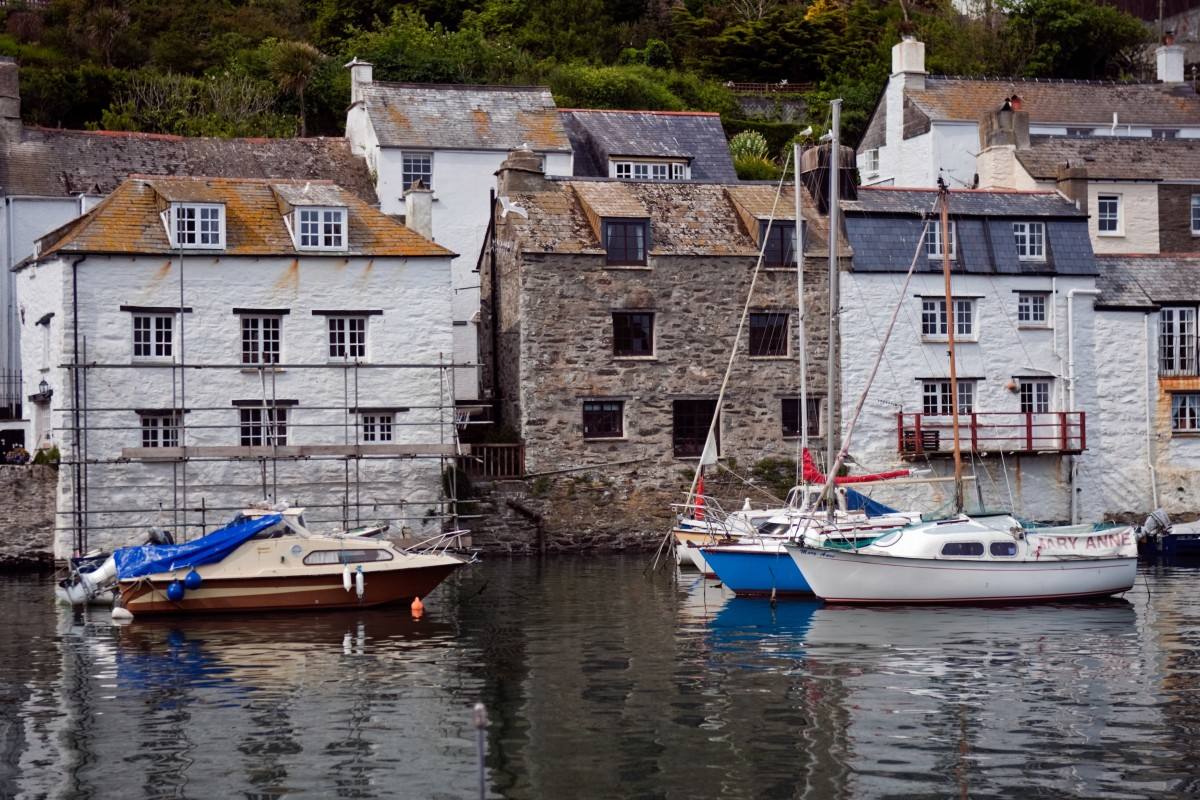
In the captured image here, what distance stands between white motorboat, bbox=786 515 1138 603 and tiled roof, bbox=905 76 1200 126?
104 ft

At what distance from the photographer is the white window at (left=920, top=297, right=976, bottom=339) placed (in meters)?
52.3

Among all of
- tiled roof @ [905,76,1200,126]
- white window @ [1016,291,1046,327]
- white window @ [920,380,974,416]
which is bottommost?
white window @ [920,380,974,416]

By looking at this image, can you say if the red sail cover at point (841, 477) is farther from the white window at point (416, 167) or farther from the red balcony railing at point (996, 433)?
the white window at point (416, 167)

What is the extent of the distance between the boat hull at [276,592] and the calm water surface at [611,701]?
17.1 inches

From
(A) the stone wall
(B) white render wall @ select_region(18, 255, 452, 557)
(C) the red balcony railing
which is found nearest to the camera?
(B) white render wall @ select_region(18, 255, 452, 557)

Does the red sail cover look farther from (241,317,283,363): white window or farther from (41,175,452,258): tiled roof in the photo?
(241,317,283,363): white window

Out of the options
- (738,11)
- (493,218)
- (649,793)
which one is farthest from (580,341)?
(738,11)

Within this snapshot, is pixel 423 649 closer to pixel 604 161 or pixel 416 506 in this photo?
pixel 416 506

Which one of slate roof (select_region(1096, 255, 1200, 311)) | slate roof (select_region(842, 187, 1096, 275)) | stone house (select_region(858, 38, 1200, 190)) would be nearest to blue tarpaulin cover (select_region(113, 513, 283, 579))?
slate roof (select_region(842, 187, 1096, 275))

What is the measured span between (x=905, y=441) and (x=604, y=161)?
15.4 metres

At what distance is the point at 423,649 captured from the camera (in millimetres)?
30844

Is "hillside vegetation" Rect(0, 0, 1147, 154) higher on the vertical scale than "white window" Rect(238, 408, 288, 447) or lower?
higher

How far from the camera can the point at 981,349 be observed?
52.4 metres

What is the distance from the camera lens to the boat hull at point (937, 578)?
3606 cm
